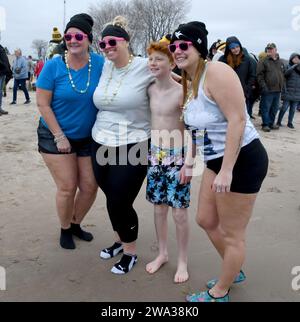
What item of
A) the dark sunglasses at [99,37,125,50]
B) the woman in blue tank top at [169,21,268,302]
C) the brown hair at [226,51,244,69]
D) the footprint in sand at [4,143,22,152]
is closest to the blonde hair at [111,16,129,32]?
the dark sunglasses at [99,37,125,50]

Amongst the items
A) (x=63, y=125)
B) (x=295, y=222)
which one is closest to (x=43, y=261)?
(x=63, y=125)

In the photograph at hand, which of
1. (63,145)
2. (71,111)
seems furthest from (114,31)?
(63,145)

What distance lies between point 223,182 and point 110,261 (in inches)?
55.5

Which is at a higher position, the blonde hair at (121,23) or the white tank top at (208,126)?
the blonde hair at (121,23)

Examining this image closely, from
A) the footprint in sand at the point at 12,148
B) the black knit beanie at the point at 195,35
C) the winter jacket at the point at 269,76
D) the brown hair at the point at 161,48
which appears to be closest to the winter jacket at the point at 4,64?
the footprint in sand at the point at 12,148

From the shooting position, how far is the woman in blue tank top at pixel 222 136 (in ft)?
6.43

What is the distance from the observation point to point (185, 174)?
2525 millimetres

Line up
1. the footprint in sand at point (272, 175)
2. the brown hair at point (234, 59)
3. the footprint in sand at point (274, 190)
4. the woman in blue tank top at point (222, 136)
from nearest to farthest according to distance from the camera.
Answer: the woman in blue tank top at point (222, 136), the footprint in sand at point (274, 190), the footprint in sand at point (272, 175), the brown hair at point (234, 59)

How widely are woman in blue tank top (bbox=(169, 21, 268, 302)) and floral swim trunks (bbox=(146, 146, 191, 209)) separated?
29cm

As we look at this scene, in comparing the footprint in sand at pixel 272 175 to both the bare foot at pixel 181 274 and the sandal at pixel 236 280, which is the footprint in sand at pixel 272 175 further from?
the bare foot at pixel 181 274

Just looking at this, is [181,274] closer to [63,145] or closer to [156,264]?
[156,264]

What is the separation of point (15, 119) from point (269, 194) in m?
6.73

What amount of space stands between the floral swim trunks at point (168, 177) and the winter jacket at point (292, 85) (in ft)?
25.1

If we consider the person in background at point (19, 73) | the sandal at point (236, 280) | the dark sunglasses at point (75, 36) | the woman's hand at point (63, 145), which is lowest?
the sandal at point (236, 280)
